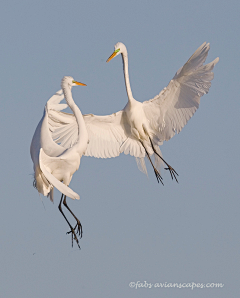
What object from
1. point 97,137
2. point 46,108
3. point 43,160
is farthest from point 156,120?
point 43,160

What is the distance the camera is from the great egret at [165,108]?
14930 mm

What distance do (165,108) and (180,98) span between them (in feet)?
1.82

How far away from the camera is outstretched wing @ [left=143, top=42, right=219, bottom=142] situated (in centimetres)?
1480

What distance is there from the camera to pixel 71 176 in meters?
14.3

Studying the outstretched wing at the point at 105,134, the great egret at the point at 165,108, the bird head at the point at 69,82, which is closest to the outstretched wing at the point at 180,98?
the great egret at the point at 165,108

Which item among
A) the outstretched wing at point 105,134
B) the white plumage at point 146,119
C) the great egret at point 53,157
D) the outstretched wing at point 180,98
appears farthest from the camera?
the outstretched wing at point 105,134

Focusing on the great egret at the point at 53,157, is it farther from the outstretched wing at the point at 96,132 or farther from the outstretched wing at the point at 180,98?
the outstretched wing at the point at 180,98

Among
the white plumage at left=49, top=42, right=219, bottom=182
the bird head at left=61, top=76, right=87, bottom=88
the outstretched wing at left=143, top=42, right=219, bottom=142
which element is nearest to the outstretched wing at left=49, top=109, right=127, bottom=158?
the white plumage at left=49, top=42, right=219, bottom=182

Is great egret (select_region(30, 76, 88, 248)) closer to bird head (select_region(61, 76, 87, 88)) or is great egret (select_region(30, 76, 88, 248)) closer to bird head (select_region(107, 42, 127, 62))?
bird head (select_region(61, 76, 87, 88))

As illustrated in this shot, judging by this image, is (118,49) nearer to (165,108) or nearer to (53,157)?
(165,108)

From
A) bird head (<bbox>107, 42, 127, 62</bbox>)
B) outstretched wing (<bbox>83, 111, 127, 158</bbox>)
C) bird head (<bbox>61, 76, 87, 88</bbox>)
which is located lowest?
outstretched wing (<bbox>83, 111, 127, 158</bbox>)

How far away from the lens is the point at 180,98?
51.1 feet

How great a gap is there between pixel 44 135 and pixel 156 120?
3.55 m

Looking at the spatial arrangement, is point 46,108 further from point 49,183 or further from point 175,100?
point 175,100
